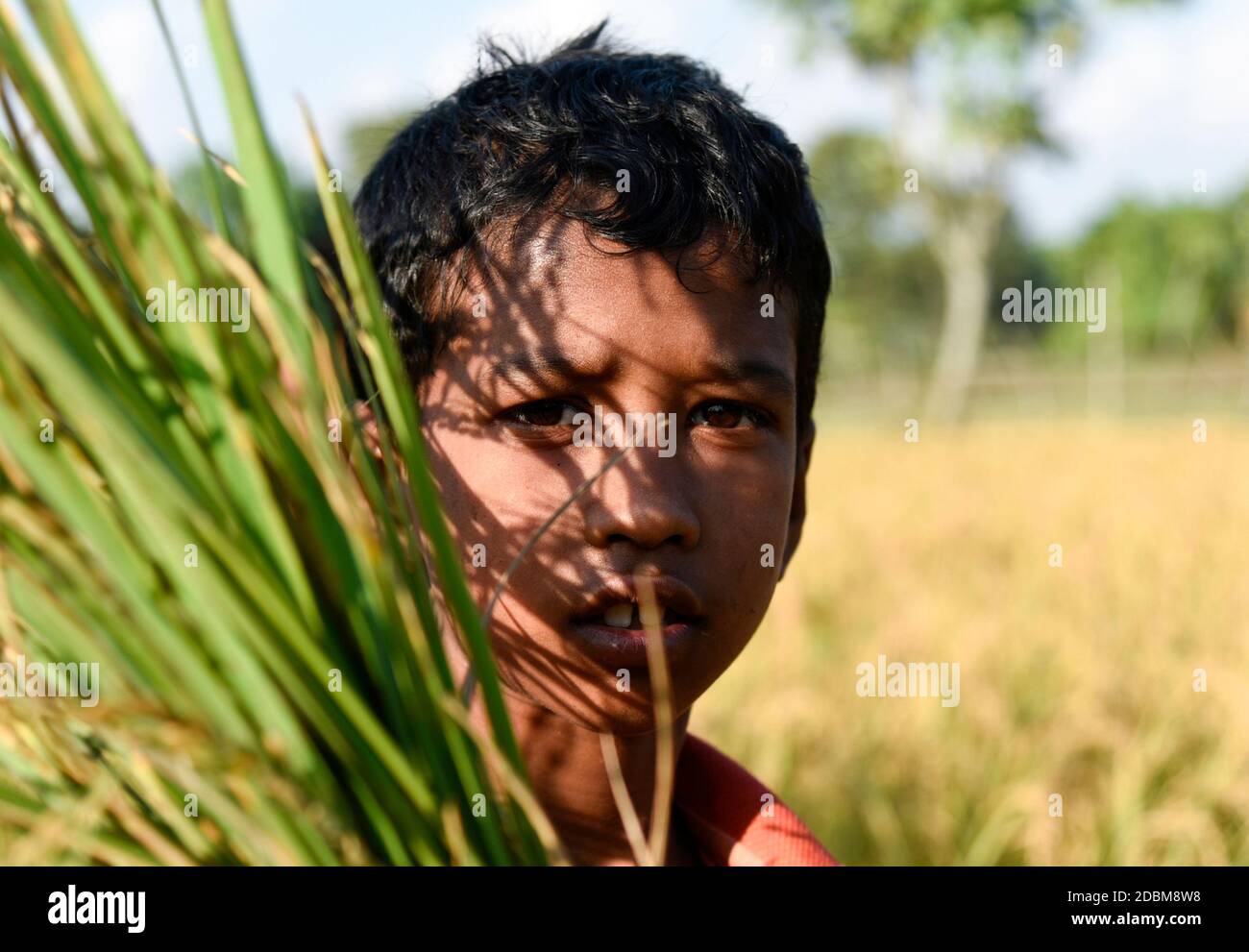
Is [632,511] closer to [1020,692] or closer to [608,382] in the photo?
[608,382]

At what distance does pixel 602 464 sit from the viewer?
3.27 ft

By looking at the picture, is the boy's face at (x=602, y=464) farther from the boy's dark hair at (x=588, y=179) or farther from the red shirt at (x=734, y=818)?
the red shirt at (x=734, y=818)

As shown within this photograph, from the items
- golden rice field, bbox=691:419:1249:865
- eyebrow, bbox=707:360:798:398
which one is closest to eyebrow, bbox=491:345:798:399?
eyebrow, bbox=707:360:798:398

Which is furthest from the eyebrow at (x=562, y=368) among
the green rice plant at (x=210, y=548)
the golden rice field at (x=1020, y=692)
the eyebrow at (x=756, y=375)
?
the golden rice field at (x=1020, y=692)

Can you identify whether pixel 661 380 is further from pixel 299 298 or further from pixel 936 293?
pixel 936 293

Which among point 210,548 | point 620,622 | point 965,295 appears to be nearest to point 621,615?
point 620,622

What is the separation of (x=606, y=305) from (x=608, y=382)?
74mm

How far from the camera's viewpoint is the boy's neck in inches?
47.2

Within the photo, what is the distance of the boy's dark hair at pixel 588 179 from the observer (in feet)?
3.77

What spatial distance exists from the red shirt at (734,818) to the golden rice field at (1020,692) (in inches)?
54.7

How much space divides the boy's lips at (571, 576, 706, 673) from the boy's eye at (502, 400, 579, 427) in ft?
0.53

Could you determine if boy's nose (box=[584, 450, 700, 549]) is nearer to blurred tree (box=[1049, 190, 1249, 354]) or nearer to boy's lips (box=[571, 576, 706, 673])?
boy's lips (box=[571, 576, 706, 673])

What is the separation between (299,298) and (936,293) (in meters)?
43.0

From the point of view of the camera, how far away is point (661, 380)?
1.03 metres
